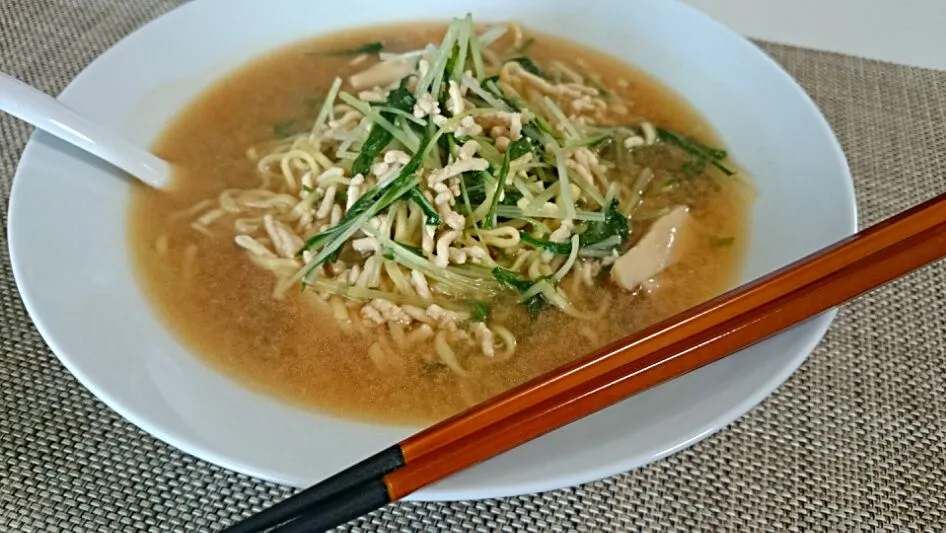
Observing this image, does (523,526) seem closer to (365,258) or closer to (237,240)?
(365,258)

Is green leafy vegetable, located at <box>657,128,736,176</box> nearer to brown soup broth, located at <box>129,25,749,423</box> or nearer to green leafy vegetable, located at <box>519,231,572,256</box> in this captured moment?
brown soup broth, located at <box>129,25,749,423</box>

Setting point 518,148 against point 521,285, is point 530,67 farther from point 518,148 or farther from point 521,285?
point 521,285

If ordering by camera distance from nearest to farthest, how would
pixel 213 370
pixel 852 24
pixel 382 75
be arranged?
pixel 213 370 < pixel 382 75 < pixel 852 24

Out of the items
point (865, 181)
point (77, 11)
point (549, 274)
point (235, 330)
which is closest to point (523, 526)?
point (549, 274)

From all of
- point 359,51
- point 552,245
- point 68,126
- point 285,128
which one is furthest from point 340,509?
point 359,51

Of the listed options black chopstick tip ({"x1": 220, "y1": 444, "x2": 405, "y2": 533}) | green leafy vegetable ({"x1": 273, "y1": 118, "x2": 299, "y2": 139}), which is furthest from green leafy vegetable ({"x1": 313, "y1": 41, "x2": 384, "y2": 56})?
black chopstick tip ({"x1": 220, "y1": 444, "x2": 405, "y2": 533})

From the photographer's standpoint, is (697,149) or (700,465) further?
(697,149)
